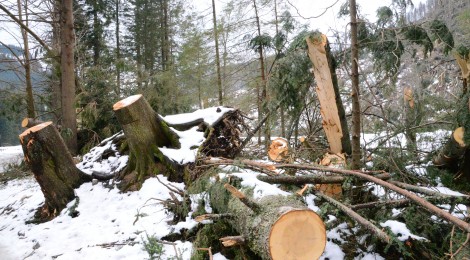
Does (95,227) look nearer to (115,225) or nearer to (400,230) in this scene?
(115,225)

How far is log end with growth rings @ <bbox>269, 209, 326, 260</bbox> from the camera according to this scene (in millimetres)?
1864

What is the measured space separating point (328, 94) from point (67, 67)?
263 inches

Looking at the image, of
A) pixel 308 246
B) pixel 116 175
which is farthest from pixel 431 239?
pixel 116 175

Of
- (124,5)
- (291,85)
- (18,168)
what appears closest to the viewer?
(291,85)

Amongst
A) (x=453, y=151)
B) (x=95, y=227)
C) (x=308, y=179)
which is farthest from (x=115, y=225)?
(x=453, y=151)

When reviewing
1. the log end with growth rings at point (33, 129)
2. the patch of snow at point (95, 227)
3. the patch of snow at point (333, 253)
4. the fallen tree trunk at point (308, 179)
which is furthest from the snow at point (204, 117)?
the patch of snow at point (333, 253)

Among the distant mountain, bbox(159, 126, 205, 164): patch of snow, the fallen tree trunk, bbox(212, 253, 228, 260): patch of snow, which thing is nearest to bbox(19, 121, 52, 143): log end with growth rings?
bbox(159, 126, 205, 164): patch of snow

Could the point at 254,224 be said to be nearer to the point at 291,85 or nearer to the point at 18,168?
the point at 291,85

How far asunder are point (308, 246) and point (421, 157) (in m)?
2.91

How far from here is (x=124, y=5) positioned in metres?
17.9

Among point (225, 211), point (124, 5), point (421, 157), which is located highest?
point (124, 5)

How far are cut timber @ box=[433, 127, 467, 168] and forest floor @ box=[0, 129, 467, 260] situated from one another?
38 cm

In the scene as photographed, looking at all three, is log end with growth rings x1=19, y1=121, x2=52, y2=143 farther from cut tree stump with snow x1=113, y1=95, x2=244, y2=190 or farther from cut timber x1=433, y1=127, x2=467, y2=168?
cut timber x1=433, y1=127, x2=467, y2=168

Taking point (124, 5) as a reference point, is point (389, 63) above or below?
below
